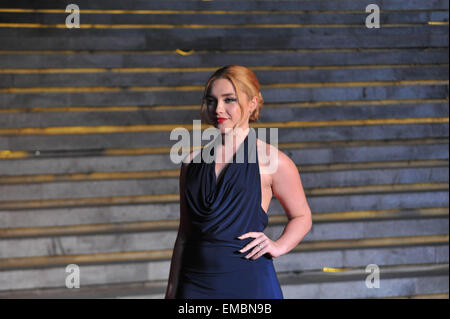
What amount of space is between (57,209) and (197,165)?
354cm

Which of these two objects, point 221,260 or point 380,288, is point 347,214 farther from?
point 221,260

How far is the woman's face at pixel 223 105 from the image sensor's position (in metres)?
1.70

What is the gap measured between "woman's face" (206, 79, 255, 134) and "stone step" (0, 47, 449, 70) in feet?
12.4

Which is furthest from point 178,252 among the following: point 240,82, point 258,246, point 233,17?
point 233,17

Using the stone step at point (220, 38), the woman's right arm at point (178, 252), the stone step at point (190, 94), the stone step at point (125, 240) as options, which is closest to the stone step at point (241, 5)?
the stone step at point (220, 38)

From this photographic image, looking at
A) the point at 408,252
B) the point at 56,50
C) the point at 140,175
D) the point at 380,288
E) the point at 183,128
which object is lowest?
the point at 380,288

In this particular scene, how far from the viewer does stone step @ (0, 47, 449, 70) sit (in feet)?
17.3

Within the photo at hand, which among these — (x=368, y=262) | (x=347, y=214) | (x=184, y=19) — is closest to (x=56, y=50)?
(x=184, y=19)

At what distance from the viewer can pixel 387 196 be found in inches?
208

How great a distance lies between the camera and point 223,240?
1686mm

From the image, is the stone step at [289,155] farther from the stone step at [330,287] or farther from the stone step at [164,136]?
the stone step at [330,287]

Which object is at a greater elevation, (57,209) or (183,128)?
(183,128)

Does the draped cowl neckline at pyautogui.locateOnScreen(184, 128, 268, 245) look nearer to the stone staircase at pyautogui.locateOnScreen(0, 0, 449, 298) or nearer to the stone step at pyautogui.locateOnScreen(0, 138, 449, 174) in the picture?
the stone staircase at pyautogui.locateOnScreen(0, 0, 449, 298)
